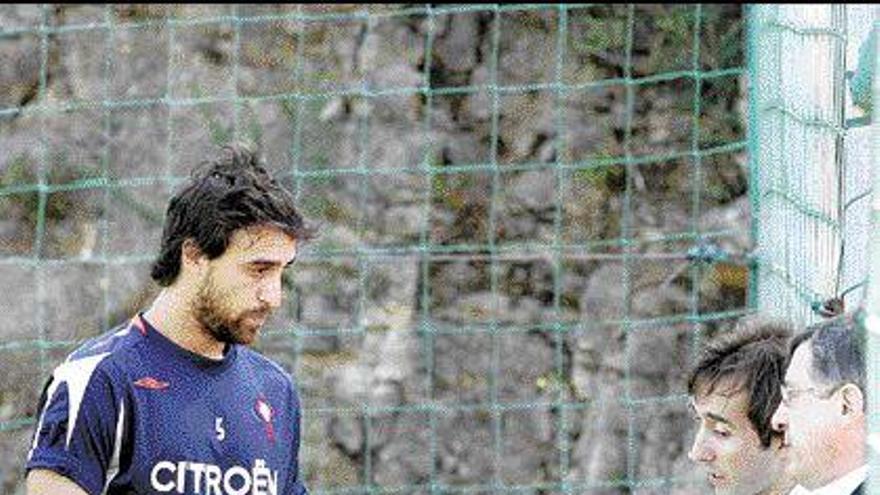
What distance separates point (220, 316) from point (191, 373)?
5.3 inches

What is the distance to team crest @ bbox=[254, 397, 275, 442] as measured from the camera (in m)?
→ 4.60

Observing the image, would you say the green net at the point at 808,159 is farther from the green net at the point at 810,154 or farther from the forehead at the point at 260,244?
the forehead at the point at 260,244

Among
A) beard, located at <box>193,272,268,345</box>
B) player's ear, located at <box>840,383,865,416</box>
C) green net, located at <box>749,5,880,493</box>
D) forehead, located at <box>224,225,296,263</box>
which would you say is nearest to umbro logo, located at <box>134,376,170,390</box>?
beard, located at <box>193,272,268,345</box>

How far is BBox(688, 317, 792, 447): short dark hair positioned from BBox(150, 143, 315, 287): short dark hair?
0.79 meters

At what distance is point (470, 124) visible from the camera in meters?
7.34

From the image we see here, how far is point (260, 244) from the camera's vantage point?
4480 millimetres

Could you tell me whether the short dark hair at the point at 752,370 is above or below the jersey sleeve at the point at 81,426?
above

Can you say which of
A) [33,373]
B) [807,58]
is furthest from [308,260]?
[807,58]

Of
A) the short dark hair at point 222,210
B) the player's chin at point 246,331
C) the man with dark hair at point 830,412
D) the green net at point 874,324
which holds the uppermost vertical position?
the green net at point 874,324

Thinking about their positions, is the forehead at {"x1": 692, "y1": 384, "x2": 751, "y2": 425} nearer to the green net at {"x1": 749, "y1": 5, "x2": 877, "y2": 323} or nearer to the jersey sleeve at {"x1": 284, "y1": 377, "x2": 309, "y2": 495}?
the green net at {"x1": 749, "y1": 5, "x2": 877, "y2": 323}

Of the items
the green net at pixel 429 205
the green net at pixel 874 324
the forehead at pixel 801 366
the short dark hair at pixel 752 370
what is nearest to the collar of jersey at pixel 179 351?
the short dark hair at pixel 752 370

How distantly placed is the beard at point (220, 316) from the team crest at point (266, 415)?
189mm

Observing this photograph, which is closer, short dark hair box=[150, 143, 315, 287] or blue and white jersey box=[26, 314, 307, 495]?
blue and white jersey box=[26, 314, 307, 495]

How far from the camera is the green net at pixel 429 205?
7105 mm
